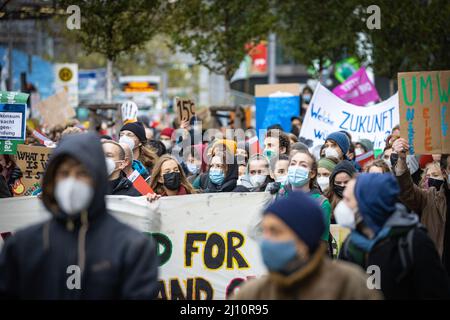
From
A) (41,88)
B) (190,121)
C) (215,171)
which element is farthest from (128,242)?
(41,88)

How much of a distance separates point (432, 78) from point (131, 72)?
154 ft

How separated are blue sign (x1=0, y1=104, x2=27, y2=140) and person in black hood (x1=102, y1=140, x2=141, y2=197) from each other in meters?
2.13

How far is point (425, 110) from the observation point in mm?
9156

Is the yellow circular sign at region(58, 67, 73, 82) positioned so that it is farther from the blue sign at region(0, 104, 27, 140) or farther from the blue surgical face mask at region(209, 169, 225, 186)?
the blue surgical face mask at region(209, 169, 225, 186)

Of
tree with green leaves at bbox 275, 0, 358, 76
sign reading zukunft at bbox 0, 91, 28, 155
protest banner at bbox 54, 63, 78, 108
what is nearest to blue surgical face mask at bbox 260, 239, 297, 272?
sign reading zukunft at bbox 0, 91, 28, 155

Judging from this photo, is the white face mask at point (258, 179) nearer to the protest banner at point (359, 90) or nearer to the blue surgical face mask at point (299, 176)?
the blue surgical face mask at point (299, 176)

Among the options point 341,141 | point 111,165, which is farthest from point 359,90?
point 111,165

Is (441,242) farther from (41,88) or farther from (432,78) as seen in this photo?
(41,88)

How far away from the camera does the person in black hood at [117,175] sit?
7.89 metres

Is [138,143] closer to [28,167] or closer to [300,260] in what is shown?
[28,167]

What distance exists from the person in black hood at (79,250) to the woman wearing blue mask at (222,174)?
504cm

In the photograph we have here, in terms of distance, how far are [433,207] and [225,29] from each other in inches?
590

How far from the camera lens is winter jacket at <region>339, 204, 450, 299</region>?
15.9 feet

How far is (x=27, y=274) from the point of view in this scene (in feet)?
13.7
